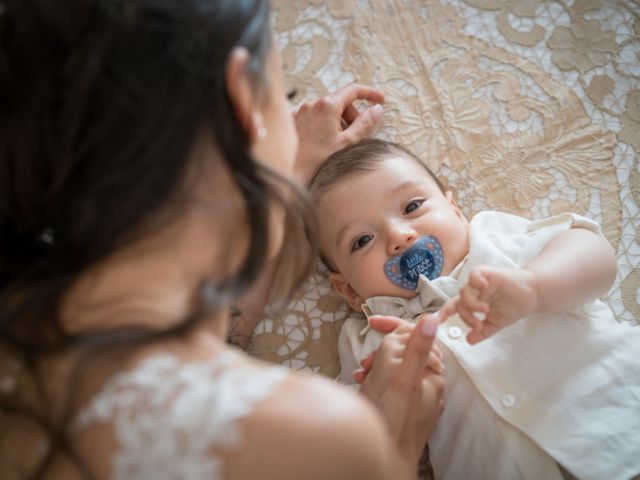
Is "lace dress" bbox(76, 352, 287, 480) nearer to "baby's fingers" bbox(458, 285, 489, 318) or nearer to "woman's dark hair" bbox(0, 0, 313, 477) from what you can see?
"woman's dark hair" bbox(0, 0, 313, 477)

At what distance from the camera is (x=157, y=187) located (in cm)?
82

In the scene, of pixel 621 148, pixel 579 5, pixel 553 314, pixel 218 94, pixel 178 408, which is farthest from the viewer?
pixel 579 5

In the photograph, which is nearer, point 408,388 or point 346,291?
point 408,388

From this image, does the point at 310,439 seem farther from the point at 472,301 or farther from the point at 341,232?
the point at 341,232

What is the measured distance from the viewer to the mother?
76 cm

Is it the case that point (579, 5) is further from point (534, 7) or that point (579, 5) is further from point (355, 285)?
point (355, 285)

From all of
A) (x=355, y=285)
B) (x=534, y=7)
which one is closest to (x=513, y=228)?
(x=355, y=285)

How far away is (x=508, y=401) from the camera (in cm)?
128

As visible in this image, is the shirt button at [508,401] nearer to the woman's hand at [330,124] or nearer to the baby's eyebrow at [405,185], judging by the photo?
the baby's eyebrow at [405,185]

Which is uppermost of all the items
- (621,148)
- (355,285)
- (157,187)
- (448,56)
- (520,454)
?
(157,187)

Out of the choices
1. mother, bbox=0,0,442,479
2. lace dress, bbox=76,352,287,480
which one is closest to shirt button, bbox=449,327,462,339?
mother, bbox=0,0,442,479

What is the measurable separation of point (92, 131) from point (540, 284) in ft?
3.31

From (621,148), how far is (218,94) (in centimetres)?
140

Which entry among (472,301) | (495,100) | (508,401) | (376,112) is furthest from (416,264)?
(495,100)
